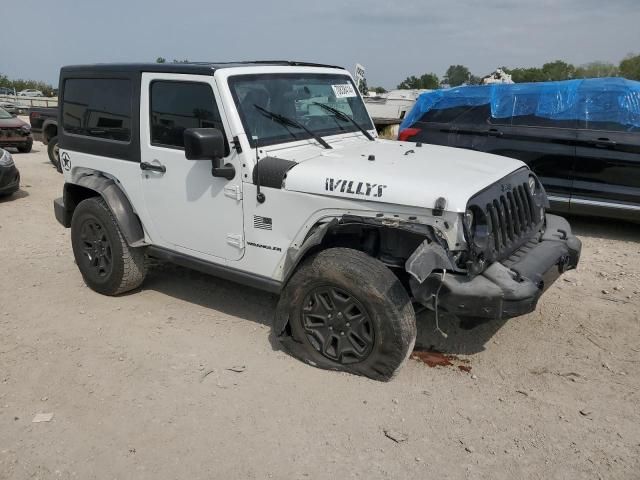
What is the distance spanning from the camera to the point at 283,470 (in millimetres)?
2768

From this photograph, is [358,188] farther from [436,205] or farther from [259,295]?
[259,295]

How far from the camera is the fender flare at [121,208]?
4469mm

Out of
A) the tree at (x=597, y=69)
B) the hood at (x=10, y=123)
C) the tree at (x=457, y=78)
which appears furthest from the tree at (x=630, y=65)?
the hood at (x=10, y=123)

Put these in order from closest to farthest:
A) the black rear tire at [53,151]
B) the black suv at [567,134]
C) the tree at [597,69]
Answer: the black suv at [567,134] → the black rear tire at [53,151] → the tree at [597,69]

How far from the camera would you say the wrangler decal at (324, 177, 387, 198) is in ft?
10.6

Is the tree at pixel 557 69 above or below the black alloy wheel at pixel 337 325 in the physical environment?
above

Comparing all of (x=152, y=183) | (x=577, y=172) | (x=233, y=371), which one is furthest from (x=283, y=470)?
(x=577, y=172)

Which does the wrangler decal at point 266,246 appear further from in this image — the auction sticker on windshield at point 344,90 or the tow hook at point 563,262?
the tow hook at point 563,262

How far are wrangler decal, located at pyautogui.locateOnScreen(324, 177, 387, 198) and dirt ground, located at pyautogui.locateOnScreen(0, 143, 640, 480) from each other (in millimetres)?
1189

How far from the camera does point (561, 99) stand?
6691mm

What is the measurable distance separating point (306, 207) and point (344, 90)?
5.29 ft

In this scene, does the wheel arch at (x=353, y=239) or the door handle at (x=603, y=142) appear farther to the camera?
the door handle at (x=603, y=142)

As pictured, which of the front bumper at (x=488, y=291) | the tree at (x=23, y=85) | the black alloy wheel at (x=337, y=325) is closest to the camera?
the front bumper at (x=488, y=291)

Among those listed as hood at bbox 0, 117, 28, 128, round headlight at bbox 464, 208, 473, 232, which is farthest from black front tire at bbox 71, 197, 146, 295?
hood at bbox 0, 117, 28, 128
